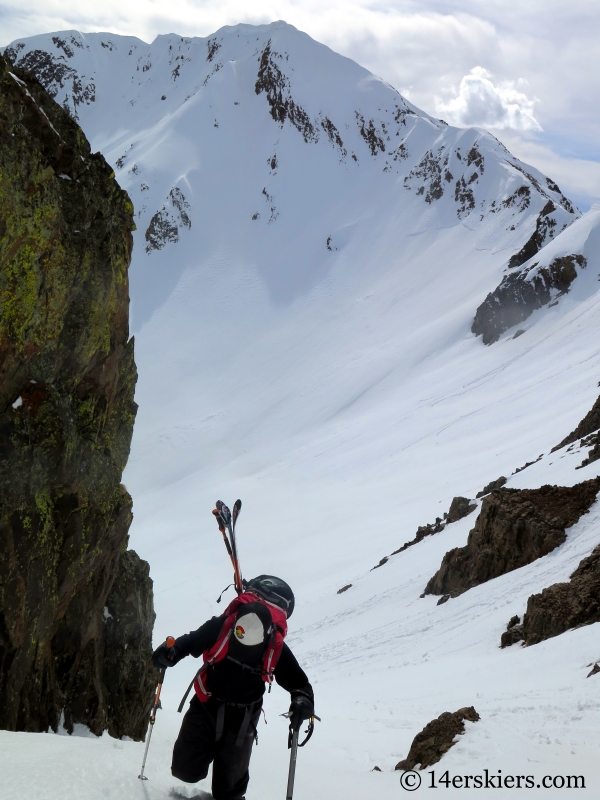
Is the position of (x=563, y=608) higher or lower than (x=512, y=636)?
higher

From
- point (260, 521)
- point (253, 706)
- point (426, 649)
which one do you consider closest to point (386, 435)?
point (260, 521)

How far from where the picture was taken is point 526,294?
68.9 metres

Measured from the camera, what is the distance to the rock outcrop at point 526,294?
67438mm

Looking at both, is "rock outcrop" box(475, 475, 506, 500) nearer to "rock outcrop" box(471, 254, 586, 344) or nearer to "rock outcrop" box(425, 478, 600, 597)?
"rock outcrop" box(425, 478, 600, 597)

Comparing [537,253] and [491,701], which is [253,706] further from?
[537,253]

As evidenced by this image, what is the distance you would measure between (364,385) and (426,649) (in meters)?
53.2

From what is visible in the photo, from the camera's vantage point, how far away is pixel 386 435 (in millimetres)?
50062

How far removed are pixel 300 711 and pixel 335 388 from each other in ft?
214

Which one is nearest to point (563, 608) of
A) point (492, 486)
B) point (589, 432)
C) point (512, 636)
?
point (512, 636)

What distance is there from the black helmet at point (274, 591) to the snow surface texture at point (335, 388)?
57.1 inches

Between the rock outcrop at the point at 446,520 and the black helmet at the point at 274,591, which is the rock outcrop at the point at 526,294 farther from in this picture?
the black helmet at the point at 274,591

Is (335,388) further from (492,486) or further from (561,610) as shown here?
(561,610)

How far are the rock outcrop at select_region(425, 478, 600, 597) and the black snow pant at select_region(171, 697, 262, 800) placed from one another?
14637 millimetres

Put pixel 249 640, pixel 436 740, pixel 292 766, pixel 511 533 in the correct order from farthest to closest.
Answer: pixel 511 533
pixel 436 740
pixel 249 640
pixel 292 766
